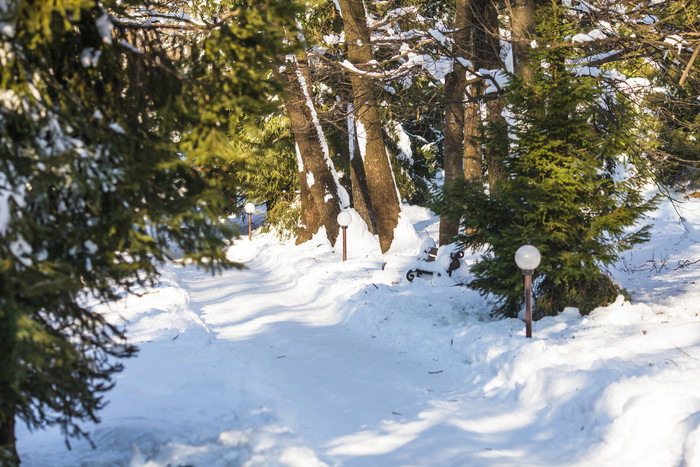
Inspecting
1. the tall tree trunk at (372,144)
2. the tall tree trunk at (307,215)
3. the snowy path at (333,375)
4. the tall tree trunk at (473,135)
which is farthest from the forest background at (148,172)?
the tall tree trunk at (307,215)

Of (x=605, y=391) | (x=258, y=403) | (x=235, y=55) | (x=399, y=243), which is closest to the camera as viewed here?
(x=235, y=55)

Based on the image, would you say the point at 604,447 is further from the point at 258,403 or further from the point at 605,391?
the point at 258,403

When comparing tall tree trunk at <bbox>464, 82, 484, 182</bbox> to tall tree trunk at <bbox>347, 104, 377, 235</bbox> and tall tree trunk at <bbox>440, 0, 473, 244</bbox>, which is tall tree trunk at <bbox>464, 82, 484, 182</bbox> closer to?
tall tree trunk at <bbox>440, 0, 473, 244</bbox>

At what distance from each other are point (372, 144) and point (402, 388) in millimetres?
10050

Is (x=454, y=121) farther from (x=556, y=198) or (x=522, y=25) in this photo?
(x=556, y=198)

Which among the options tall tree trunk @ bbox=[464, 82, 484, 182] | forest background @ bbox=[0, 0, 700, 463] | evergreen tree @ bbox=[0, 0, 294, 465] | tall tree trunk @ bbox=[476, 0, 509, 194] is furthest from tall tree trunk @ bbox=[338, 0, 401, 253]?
evergreen tree @ bbox=[0, 0, 294, 465]

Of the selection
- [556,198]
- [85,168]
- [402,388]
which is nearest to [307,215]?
[556,198]

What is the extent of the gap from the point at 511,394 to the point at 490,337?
51.0 inches

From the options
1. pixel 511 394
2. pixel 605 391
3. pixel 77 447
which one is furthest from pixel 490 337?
pixel 77 447

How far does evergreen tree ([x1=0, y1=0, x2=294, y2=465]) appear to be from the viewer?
302cm

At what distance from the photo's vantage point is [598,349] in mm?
6027

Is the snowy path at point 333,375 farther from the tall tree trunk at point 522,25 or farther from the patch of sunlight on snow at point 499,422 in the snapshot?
the tall tree trunk at point 522,25

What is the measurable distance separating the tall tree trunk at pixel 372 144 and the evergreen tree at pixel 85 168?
10.6 m

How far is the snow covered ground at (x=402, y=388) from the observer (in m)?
4.33
